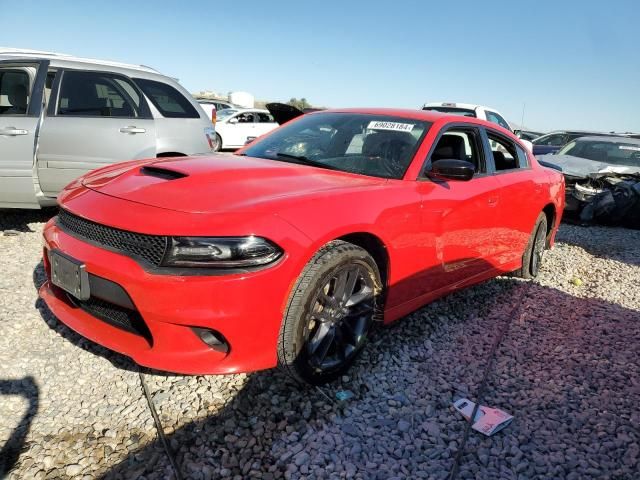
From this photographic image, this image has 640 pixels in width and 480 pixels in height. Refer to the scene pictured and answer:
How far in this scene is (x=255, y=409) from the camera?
239 cm

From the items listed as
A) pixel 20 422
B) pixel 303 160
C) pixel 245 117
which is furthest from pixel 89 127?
pixel 245 117

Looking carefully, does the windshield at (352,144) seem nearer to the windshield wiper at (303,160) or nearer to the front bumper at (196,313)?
the windshield wiper at (303,160)

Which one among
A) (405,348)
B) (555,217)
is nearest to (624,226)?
(555,217)

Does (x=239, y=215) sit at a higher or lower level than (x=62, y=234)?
higher

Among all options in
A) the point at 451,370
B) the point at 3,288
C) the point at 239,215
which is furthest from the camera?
the point at 3,288

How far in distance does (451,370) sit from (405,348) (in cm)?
32

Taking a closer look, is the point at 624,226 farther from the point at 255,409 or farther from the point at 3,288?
the point at 3,288

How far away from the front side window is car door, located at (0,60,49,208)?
3742 mm

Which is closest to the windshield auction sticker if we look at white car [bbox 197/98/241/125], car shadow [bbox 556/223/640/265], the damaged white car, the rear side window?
the rear side window

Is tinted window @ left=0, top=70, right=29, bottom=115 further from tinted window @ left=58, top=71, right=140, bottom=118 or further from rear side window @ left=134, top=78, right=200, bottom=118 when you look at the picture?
rear side window @ left=134, top=78, right=200, bottom=118

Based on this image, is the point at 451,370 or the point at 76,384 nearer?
the point at 76,384

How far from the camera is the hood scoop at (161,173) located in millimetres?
2643

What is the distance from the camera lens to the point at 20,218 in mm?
5535

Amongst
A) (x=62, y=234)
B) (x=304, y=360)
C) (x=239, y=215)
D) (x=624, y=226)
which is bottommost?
(x=624, y=226)
